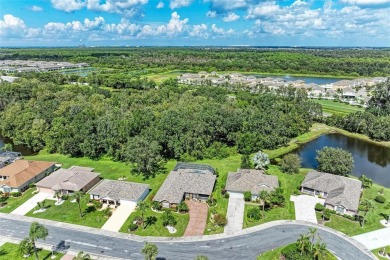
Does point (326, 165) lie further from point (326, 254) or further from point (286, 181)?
point (326, 254)

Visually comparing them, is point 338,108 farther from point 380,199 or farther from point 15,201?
point 15,201

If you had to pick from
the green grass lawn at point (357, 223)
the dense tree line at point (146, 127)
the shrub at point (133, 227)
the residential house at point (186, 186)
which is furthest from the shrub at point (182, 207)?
the green grass lawn at point (357, 223)

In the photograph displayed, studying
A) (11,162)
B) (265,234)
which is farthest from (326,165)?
(11,162)

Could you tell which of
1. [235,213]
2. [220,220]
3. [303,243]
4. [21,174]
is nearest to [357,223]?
[303,243]

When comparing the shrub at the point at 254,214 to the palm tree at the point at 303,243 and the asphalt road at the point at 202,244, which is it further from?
the palm tree at the point at 303,243

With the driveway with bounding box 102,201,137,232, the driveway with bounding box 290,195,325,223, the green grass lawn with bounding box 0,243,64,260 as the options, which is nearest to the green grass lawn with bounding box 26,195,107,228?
the driveway with bounding box 102,201,137,232
